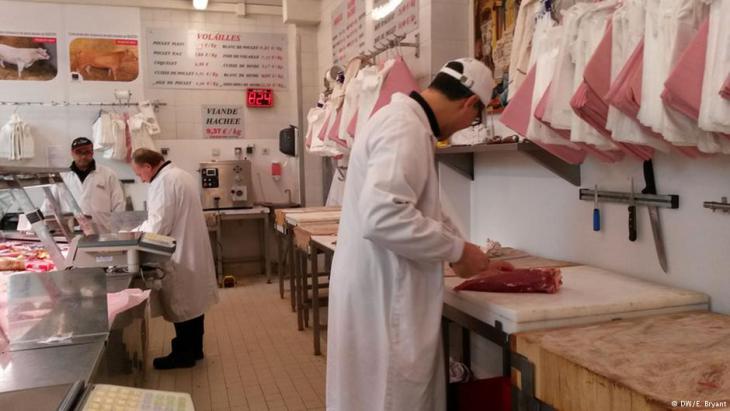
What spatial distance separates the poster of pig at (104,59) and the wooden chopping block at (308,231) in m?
3.70

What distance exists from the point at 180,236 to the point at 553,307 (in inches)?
109

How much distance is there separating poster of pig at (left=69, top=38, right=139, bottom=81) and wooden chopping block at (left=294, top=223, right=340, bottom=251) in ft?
12.1

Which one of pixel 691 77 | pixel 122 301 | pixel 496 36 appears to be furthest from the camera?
pixel 496 36

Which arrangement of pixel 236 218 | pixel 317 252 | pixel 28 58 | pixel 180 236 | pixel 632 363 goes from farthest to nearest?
pixel 236 218 → pixel 28 58 → pixel 317 252 → pixel 180 236 → pixel 632 363

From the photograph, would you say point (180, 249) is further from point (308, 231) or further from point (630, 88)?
point (630, 88)

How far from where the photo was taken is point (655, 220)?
2172mm

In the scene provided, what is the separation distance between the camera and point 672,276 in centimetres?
212

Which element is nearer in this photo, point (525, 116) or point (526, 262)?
point (525, 116)

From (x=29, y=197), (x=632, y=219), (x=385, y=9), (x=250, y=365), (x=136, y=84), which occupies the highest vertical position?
(x=385, y=9)

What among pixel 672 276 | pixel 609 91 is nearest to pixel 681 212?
pixel 672 276

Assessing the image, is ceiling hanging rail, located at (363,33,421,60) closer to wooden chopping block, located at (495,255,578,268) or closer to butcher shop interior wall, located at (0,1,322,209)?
wooden chopping block, located at (495,255,578,268)

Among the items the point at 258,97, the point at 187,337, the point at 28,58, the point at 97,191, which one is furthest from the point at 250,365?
the point at 28,58

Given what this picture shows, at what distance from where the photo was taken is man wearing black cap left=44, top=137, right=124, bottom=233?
17.6 ft

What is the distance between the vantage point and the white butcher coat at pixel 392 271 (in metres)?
1.72
